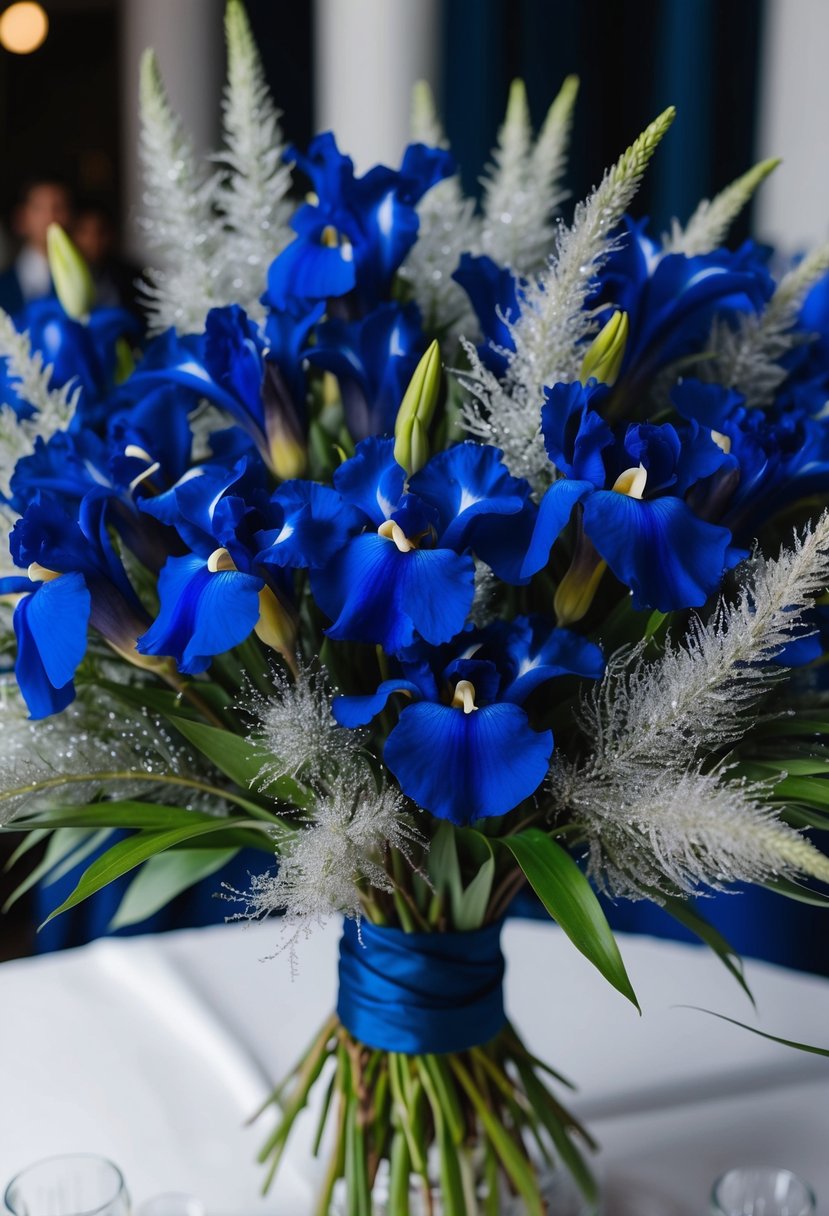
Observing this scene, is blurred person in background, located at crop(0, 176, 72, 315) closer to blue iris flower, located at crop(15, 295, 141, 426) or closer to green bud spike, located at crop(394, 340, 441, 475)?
blue iris flower, located at crop(15, 295, 141, 426)

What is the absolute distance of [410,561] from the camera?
0.42 metres

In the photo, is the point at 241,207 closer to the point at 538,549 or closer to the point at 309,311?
A: the point at 309,311

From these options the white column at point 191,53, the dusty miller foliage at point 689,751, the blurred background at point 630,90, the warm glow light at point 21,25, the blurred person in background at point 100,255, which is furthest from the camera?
the warm glow light at point 21,25

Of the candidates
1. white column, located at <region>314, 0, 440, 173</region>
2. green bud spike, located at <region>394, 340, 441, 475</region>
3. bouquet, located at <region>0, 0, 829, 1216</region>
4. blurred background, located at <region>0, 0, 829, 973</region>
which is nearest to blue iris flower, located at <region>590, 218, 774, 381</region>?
bouquet, located at <region>0, 0, 829, 1216</region>

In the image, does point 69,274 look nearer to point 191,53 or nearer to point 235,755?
point 235,755

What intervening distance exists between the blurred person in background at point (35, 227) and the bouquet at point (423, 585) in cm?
237

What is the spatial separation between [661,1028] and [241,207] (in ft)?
1.89

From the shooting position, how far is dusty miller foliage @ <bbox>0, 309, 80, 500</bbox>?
516 millimetres

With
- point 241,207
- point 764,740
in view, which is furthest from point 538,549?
point 241,207

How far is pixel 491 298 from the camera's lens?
1.68 feet

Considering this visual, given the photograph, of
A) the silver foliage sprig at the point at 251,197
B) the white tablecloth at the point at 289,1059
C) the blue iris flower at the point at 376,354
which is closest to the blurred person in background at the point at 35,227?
the white tablecloth at the point at 289,1059

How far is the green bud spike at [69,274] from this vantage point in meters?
0.62

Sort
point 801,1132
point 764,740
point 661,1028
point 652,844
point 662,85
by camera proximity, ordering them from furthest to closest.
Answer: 1. point 662,85
2. point 661,1028
3. point 801,1132
4. point 764,740
5. point 652,844

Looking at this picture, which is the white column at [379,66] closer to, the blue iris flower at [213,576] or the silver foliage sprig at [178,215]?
the silver foliage sprig at [178,215]
